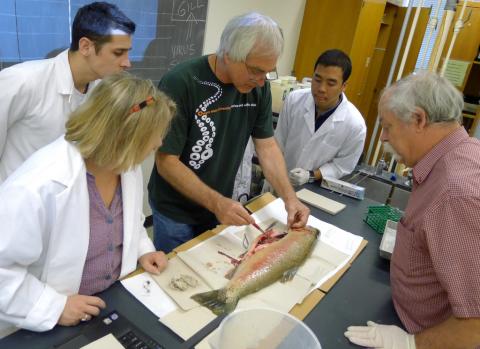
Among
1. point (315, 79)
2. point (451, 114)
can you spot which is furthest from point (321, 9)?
point (451, 114)

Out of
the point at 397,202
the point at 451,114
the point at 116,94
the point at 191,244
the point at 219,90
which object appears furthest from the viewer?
the point at 397,202

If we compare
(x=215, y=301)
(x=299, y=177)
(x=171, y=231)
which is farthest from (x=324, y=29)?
(x=215, y=301)

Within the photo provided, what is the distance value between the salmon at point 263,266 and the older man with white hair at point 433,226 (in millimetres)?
326

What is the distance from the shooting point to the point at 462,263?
96cm

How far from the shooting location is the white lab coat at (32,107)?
151 cm

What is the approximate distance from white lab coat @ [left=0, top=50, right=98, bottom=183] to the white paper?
0.86 m

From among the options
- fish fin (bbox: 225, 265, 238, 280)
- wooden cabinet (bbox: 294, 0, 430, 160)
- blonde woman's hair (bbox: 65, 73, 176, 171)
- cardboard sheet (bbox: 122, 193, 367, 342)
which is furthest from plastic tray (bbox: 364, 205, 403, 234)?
wooden cabinet (bbox: 294, 0, 430, 160)

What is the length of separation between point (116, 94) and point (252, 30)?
0.68 m

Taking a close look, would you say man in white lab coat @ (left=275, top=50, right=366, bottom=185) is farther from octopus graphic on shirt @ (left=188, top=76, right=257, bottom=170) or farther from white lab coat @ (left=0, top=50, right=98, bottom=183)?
white lab coat @ (left=0, top=50, right=98, bottom=183)

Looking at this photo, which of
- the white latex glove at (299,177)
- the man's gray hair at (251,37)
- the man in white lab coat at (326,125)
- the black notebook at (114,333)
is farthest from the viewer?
the man in white lab coat at (326,125)

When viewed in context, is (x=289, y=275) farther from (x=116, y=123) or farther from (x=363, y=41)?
(x=363, y=41)

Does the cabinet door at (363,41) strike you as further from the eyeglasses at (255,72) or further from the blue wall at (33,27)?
the eyeglasses at (255,72)

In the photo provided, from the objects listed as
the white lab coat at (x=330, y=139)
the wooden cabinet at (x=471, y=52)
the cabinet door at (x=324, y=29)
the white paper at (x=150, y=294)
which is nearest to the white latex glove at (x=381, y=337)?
the white paper at (x=150, y=294)

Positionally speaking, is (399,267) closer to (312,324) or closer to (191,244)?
(312,324)
